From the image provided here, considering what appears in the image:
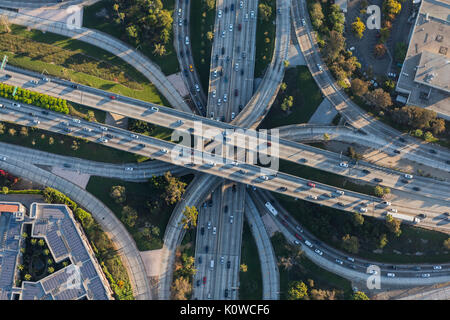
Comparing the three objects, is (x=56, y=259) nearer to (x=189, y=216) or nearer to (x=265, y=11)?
(x=189, y=216)

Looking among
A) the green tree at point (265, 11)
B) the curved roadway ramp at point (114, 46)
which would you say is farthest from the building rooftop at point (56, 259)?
the green tree at point (265, 11)

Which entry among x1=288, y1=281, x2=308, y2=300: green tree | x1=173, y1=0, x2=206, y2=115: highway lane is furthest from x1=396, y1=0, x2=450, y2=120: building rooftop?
x1=288, y1=281, x2=308, y2=300: green tree

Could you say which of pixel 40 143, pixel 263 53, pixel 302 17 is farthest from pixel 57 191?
pixel 302 17

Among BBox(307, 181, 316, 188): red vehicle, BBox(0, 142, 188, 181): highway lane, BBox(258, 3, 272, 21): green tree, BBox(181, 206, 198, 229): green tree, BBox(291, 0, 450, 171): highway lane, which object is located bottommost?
BBox(181, 206, 198, 229): green tree

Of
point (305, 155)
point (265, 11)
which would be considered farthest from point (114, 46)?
point (305, 155)

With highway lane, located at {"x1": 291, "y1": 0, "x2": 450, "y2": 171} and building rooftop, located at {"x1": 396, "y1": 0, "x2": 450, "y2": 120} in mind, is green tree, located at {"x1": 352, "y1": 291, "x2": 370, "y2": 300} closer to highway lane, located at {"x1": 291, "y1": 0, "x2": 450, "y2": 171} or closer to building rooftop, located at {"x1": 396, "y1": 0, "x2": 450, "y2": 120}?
highway lane, located at {"x1": 291, "y1": 0, "x2": 450, "y2": 171}
